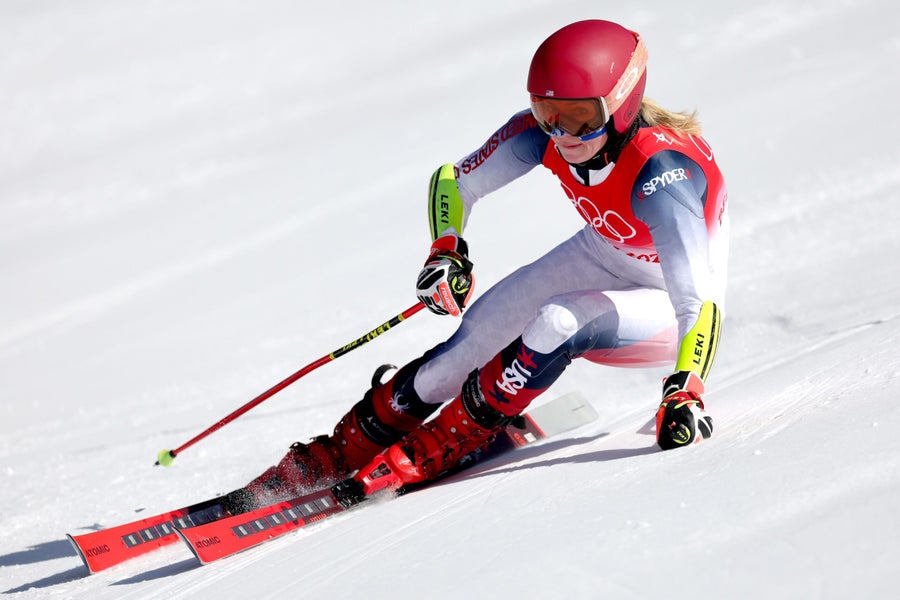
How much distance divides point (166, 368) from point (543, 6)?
10584 mm

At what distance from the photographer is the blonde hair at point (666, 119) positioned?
367cm

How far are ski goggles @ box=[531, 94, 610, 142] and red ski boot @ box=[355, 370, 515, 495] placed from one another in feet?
3.05

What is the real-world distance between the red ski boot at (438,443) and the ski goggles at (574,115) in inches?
36.7

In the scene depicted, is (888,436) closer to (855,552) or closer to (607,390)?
(855,552)

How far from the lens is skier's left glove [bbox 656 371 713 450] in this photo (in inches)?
128

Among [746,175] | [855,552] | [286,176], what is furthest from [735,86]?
[855,552]

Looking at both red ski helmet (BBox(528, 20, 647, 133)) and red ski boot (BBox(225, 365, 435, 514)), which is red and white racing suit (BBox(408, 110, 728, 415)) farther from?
red ski helmet (BBox(528, 20, 647, 133))

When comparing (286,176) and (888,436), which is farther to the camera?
(286,176)

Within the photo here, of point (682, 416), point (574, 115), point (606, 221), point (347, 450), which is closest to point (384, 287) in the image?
point (347, 450)

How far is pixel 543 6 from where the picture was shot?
16.0m

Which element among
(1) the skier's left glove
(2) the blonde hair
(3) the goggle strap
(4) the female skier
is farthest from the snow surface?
(3) the goggle strap

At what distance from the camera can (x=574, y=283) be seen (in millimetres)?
4199

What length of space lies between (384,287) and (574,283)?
3.82 metres

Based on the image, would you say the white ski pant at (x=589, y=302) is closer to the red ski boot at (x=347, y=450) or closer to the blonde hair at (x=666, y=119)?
the red ski boot at (x=347, y=450)
